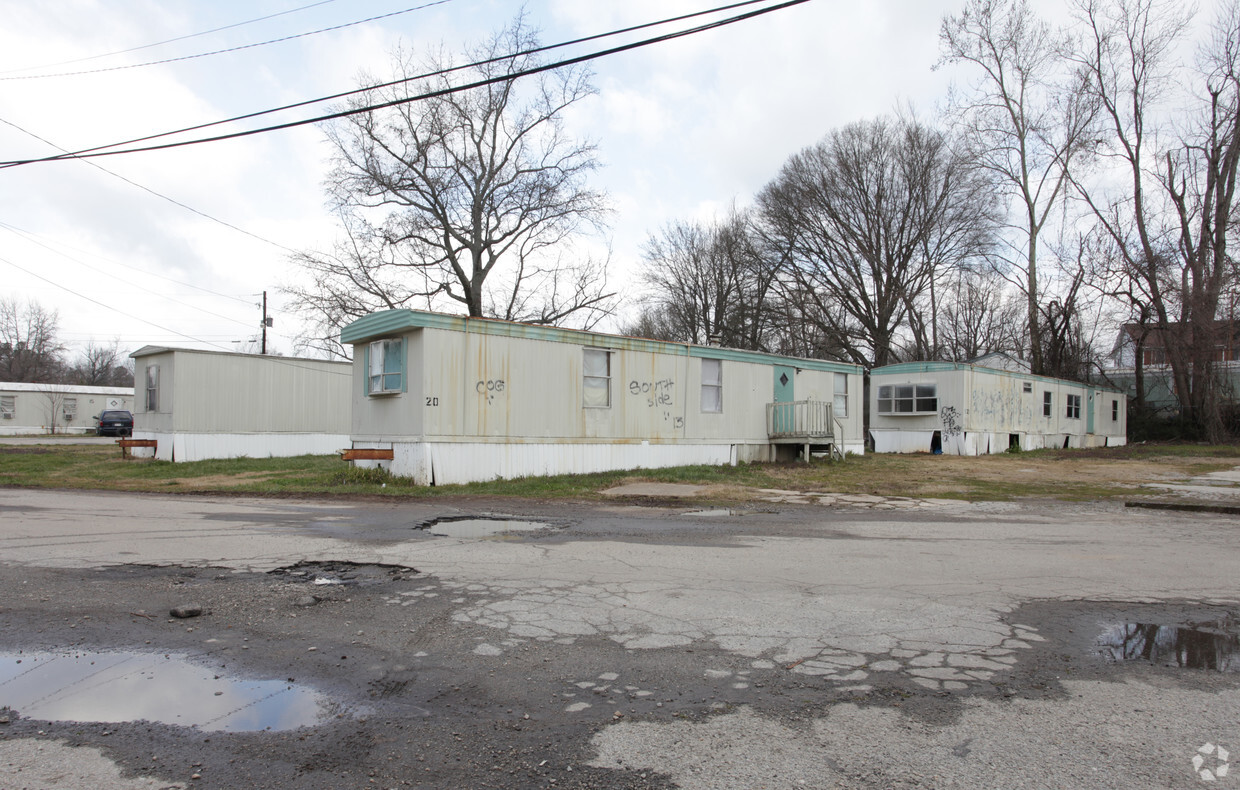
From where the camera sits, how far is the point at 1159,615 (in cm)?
529

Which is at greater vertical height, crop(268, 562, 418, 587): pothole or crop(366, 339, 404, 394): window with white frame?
crop(366, 339, 404, 394): window with white frame

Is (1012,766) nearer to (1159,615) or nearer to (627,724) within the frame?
(627,724)

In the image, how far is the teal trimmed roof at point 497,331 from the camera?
48.2ft

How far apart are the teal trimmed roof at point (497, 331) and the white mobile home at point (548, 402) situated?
0.03m

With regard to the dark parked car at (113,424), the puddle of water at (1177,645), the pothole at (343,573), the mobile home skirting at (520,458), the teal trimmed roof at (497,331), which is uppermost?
the teal trimmed roof at (497,331)

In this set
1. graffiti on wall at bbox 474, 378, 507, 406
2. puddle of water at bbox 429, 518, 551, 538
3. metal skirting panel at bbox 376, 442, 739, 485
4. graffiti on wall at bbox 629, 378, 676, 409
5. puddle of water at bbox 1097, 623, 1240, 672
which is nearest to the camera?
puddle of water at bbox 1097, 623, 1240, 672

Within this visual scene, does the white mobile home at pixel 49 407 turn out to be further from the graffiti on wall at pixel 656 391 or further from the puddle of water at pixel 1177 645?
the puddle of water at pixel 1177 645

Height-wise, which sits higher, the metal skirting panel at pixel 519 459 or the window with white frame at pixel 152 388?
the window with white frame at pixel 152 388

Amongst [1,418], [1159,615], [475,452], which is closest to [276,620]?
[1159,615]

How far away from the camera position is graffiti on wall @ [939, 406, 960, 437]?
1099 inches

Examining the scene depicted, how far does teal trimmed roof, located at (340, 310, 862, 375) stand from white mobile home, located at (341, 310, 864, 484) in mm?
27

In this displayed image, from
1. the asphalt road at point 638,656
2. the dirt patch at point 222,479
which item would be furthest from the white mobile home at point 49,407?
the asphalt road at point 638,656

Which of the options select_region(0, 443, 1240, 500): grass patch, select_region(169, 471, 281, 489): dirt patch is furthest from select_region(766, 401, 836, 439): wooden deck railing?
select_region(169, 471, 281, 489): dirt patch

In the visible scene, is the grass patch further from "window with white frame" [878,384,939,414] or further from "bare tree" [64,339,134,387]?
"bare tree" [64,339,134,387]
